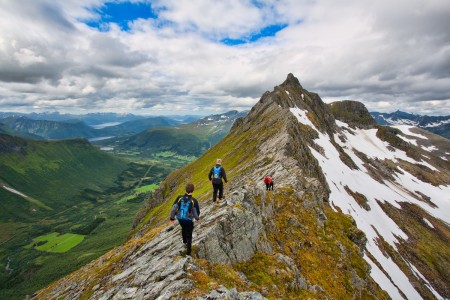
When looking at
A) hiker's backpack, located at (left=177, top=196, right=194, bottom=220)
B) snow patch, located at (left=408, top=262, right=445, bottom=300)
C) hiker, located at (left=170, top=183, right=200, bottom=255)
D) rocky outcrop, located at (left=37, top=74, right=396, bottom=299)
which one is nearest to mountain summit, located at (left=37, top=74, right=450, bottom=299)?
rocky outcrop, located at (left=37, top=74, right=396, bottom=299)

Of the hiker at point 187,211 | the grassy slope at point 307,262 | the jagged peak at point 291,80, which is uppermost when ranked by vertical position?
the jagged peak at point 291,80

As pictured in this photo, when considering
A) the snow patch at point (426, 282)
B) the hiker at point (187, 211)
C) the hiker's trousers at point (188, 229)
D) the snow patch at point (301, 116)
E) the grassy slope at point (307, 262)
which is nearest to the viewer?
the hiker at point (187, 211)

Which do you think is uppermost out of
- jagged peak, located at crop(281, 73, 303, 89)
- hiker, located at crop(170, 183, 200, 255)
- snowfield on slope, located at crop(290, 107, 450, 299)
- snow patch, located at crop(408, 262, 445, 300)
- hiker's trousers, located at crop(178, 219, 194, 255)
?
jagged peak, located at crop(281, 73, 303, 89)

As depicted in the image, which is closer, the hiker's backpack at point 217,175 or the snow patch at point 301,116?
the hiker's backpack at point 217,175

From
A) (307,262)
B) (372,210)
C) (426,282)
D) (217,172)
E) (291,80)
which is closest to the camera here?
(217,172)

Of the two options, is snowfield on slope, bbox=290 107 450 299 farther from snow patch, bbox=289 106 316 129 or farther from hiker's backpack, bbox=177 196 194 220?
hiker's backpack, bbox=177 196 194 220

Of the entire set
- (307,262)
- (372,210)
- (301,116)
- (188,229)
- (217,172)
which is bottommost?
(372,210)

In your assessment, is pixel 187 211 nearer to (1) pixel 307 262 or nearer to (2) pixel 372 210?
(1) pixel 307 262

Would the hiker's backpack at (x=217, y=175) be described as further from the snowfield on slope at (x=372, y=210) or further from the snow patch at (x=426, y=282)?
the snow patch at (x=426, y=282)

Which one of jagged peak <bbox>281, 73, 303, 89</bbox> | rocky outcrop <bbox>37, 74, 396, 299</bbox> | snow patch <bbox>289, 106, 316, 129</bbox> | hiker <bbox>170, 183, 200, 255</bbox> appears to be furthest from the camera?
jagged peak <bbox>281, 73, 303, 89</bbox>

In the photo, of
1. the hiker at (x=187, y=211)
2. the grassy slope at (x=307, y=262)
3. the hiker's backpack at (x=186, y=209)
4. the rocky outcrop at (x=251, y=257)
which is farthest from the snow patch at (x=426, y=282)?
the hiker's backpack at (x=186, y=209)

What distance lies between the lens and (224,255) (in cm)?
2264

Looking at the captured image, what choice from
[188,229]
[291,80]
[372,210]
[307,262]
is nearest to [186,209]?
[188,229]

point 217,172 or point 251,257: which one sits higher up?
point 217,172
